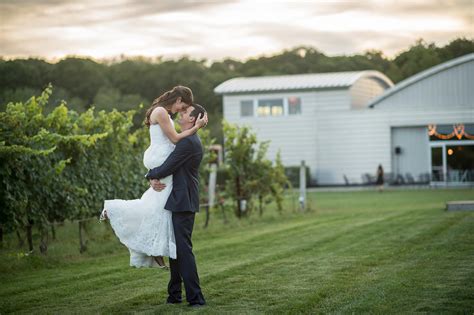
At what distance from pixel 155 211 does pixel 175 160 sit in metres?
0.54

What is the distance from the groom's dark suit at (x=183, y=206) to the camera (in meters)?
8.27

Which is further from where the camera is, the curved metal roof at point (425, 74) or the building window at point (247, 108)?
the building window at point (247, 108)

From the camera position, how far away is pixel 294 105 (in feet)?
160

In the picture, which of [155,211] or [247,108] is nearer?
[155,211]

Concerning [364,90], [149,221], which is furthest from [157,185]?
[364,90]

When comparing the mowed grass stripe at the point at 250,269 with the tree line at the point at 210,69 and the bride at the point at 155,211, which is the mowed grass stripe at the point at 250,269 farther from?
the tree line at the point at 210,69

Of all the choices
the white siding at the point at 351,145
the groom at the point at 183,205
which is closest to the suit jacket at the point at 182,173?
the groom at the point at 183,205

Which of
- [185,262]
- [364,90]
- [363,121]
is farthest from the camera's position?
[364,90]

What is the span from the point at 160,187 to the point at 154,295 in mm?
1289

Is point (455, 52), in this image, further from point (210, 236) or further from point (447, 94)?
point (210, 236)

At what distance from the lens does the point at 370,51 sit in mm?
72875

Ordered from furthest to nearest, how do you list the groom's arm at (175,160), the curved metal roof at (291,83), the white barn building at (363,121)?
the curved metal roof at (291,83), the white barn building at (363,121), the groom's arm at (175,160)

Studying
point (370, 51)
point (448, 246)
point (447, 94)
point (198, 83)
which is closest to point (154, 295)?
point (448, 246)

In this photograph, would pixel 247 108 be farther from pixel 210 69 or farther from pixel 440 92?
pixel 210 69
